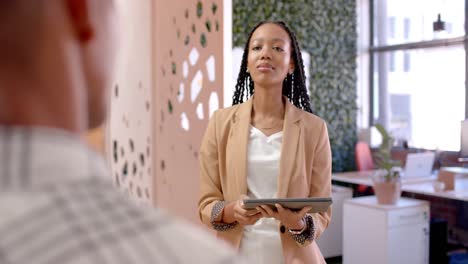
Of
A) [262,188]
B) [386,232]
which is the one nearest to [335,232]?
[386,232]

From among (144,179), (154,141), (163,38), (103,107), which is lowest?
(144,179)

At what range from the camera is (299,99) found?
2.44 m

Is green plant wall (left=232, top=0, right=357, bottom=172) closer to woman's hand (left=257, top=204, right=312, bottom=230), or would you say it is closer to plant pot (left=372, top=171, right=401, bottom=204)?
plant pot (left=372, top=171, right=401, bottom=204)

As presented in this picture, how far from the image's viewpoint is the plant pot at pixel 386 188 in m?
5.01

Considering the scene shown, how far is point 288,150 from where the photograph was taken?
2146 mm

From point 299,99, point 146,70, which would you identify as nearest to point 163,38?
point 146,70

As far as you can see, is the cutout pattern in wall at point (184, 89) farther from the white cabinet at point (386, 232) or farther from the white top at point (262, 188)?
the white cabinet at point (386, 232)

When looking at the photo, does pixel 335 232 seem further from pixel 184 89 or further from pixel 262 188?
pixel 262 188

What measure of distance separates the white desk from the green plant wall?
3.55 ft

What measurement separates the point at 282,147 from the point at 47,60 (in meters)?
1.71

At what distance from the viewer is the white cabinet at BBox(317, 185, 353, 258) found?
20.7 ft

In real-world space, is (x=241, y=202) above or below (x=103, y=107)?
below

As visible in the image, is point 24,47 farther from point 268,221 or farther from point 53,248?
point 268,221

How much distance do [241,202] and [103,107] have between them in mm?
1503
